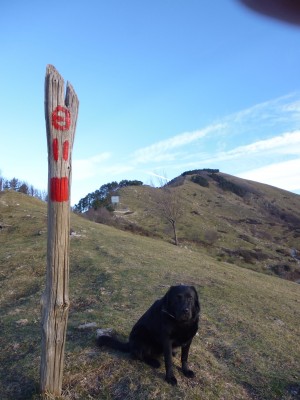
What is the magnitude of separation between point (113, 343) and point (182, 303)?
→ 146 centimetres

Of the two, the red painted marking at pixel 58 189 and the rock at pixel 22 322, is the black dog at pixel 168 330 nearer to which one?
the red painted marking at pixel 58 189

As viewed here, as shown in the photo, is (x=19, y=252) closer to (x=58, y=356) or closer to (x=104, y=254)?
(x=104, y=254)

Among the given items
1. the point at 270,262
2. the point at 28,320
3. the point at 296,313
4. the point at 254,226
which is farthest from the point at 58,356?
the point at 254,226

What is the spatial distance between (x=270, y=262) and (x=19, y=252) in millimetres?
27958

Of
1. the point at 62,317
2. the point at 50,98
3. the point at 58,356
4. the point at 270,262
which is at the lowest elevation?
the point at 270,262

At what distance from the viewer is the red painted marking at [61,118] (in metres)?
4.46

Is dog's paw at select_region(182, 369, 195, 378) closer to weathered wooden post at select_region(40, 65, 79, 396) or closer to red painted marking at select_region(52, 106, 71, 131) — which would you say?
weathered wooden post at select_region(40, 65, 79, 396)

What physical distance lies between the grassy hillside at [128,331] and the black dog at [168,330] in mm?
166

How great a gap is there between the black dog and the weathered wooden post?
1.40 m

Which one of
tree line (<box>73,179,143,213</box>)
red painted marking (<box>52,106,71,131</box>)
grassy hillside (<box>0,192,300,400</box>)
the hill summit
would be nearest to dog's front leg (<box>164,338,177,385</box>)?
grassy hillside (<box>0,192,300,400</box>)

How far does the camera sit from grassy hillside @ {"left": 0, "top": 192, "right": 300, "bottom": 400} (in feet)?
17.2

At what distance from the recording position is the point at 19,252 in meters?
16.9

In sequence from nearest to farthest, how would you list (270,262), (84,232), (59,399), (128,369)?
(59,399) → (128,369) → (84,232) → (270,262)

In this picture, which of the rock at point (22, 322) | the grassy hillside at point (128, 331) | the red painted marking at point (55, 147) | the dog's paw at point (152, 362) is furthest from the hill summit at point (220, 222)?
the red painted marking at point (55, 147)
